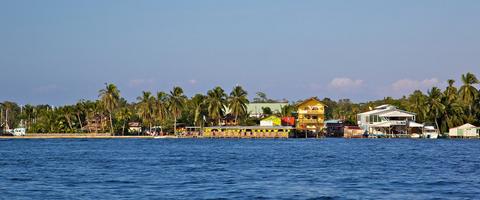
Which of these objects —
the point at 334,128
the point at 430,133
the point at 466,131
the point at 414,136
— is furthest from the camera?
the point at 334,128

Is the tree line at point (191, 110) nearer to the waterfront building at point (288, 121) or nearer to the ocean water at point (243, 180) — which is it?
the waterfront building at point (288, 121)

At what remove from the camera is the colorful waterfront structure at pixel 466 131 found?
12644cm

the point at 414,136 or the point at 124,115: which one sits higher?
the point at 124,115

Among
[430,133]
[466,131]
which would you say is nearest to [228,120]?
Answer: [430,133]

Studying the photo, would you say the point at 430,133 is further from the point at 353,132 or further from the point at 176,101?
the point at 176,101

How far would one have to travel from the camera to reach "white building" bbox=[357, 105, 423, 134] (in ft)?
438

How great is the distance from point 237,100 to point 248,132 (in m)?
6.32

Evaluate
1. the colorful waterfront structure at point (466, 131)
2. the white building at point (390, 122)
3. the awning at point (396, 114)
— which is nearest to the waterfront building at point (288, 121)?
the white building at point (390, 122)

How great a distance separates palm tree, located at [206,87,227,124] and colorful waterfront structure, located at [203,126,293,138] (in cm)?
281

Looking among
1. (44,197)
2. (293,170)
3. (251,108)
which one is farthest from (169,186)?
(251,108)

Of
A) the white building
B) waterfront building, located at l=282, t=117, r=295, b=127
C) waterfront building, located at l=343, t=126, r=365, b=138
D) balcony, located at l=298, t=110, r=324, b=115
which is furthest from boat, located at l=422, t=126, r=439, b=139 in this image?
waterfront building, located at l=282, t=117, r=295, b=127

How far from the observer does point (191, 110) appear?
156m

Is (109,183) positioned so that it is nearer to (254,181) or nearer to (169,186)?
(169,186)

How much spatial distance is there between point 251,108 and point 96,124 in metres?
40.2
